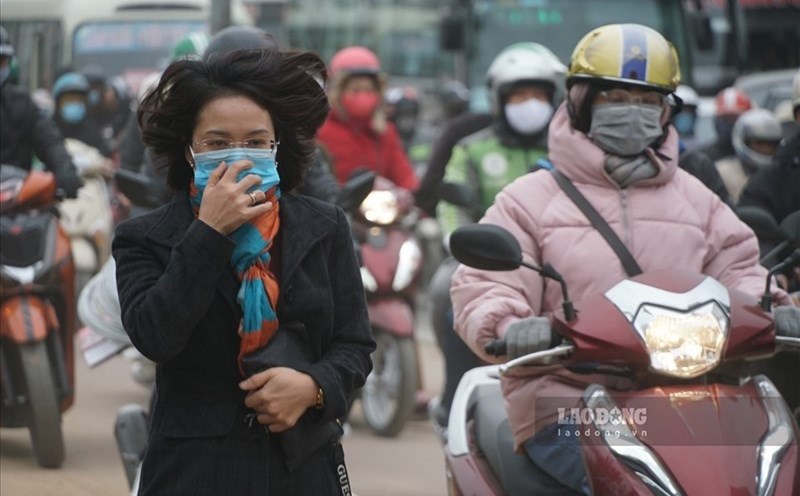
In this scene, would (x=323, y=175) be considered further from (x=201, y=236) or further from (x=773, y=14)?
(x=773, y=14)

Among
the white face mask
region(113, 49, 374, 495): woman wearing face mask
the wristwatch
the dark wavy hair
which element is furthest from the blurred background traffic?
the wristwatch

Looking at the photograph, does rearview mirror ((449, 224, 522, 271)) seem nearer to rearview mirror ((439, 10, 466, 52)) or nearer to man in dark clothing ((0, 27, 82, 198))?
man in dark clothing ((0, 27, 82, 198))

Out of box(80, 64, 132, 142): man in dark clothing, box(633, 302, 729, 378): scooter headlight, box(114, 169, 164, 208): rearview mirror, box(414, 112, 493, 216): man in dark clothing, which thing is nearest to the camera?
box(633, 302, 729, 378): scooter headlight

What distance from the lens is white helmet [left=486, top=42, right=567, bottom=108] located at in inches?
360

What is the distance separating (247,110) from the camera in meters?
3.94

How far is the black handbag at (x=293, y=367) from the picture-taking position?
3836 mm

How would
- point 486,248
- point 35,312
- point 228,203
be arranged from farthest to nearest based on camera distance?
1. point 35,312
2. point 486,248
3. point 228,203

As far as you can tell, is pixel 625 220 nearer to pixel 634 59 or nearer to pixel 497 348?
pixel 634 59

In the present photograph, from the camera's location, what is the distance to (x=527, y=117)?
353 inches

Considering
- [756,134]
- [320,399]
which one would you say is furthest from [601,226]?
[756,134]

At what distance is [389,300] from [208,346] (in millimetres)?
6103

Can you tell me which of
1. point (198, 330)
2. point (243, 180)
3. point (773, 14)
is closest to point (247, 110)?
point (243, 180)

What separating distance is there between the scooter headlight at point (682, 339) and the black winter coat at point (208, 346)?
0.71m

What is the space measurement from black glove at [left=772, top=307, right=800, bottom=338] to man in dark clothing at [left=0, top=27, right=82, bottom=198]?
4.95 meters
